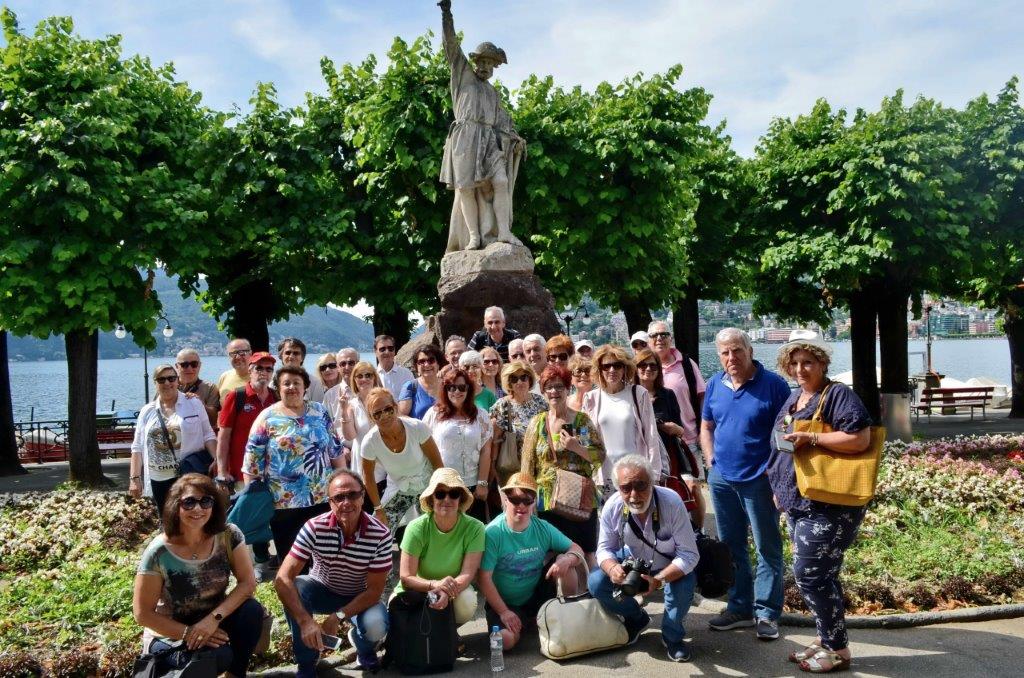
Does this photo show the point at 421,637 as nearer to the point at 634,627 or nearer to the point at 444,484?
the point at 444,484

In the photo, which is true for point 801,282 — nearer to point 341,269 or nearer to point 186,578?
point 341,269

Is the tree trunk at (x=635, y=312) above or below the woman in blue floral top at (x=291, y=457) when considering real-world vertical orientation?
above

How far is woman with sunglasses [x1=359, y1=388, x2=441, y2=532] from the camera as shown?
5.78 metres

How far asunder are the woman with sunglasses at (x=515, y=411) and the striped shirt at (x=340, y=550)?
1462 mm

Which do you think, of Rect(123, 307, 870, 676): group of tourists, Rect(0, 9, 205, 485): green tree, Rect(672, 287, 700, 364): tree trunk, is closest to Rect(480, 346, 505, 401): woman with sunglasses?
Rect(123, 307, 870, 676): group of tourists

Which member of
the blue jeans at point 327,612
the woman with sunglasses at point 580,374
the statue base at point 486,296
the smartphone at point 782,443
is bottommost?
the blue jeans at point 327,612

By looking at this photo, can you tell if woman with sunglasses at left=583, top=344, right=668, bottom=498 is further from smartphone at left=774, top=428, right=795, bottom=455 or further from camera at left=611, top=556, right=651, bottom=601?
smartphone at left=774, top=428, right=795, bottom=455

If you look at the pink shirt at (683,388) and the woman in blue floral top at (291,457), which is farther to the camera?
the pink shirt at (683,388)

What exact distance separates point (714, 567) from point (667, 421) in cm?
141

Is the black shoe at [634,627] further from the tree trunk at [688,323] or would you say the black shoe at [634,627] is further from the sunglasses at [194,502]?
the tree trunk at [688,323]

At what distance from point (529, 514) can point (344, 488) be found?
1178 millimetres

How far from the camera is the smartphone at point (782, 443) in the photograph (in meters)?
4.55

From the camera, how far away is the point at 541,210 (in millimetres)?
17375

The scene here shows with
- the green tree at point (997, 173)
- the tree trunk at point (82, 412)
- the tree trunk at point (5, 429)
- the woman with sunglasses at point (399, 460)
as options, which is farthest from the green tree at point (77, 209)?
the green tree at point (997, 173)
